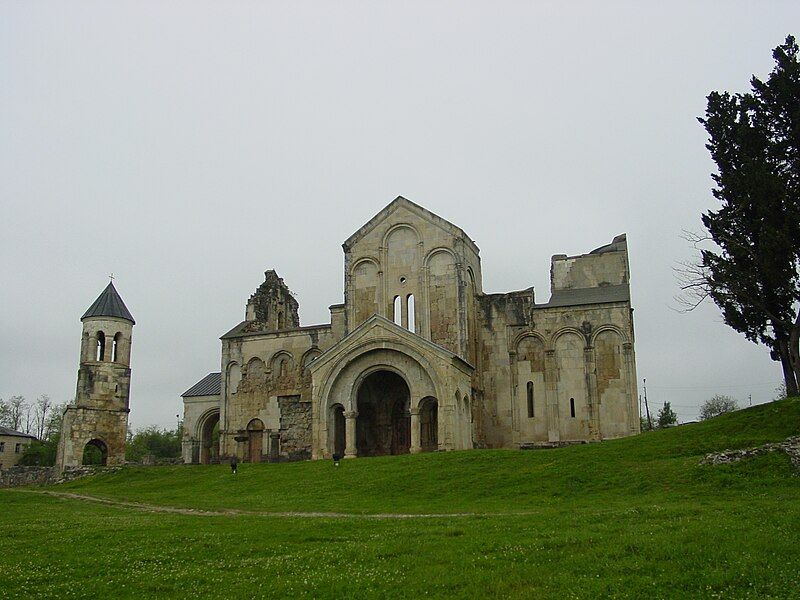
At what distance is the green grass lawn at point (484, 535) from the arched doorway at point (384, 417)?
13.6 meters

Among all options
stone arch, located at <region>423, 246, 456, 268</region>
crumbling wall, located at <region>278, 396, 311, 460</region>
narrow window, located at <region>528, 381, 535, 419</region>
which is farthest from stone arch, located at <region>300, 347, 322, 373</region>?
narrow window, located at <region>528, 381, 535, 419</region>

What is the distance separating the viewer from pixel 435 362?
39.4m

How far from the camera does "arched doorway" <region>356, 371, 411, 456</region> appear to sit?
44.0m

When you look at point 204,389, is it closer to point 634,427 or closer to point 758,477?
point 634,427

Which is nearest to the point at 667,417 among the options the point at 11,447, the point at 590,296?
the point at 590,296

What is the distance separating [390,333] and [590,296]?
12873 millimetres

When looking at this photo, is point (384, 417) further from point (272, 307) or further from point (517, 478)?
point (517, 478)

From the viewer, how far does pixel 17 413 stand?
103250mm

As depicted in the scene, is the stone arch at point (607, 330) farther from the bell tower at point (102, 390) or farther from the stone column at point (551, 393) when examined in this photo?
the bell tower at point (102, 390)

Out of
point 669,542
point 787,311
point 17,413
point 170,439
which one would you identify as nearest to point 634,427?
point 787,311

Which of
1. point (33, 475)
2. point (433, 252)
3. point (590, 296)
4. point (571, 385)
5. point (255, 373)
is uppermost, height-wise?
point (433, 252)

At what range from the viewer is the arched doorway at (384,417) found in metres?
44.0

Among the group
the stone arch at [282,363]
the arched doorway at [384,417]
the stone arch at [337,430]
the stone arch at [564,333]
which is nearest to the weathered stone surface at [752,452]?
the stone arch at [564,333]

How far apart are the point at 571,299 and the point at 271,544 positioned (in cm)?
3218
